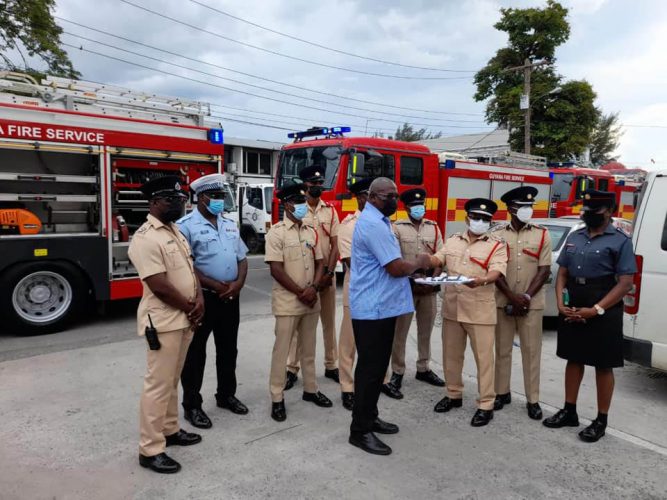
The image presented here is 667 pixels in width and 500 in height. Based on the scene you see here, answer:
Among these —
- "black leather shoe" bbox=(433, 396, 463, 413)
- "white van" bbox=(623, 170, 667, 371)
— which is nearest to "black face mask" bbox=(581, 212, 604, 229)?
"white van" bbox=(623, 170, 667, 371)

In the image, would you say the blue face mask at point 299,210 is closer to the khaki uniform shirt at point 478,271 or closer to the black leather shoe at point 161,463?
the khaki uniform shirt at point 478,271

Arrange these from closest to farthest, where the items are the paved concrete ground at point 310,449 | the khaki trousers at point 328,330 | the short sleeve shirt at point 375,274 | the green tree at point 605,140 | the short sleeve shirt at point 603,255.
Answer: the paved concrete ground at point 310,449
the short sleeve shirt at point 375,274
the short sleeve shirt at point 603,255
the khaki trousers at point 328,330
the green tree at point 605,140

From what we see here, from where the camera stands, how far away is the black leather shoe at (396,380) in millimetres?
4590

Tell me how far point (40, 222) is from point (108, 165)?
3.37 feet

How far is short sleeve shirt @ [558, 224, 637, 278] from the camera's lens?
3.62 m

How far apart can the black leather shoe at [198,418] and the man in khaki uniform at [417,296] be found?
1.56 metres

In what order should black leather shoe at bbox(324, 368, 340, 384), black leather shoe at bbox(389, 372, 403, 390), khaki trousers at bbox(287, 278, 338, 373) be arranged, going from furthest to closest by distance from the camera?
black leather shoe at bbox(324, 368, 340, 384) < khaki trousers at bbox(287, 278, 338, 373) < black leather shoe at bbox(389, 372, 403, 390)

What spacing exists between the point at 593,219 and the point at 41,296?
5.98 m

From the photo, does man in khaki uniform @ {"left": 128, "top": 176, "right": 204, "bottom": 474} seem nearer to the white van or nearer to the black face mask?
the black face mask

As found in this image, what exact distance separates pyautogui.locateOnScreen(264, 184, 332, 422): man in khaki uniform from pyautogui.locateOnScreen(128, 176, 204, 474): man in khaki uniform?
0.89 meters

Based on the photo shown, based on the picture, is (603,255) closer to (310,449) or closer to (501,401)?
(501,401)

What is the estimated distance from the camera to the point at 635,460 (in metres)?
3.41

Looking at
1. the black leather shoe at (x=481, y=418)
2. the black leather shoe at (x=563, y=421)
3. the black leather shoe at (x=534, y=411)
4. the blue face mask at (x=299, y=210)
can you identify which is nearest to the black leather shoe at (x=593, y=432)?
the black leather shoe at (x=563, y=421)

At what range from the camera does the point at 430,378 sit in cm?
486
